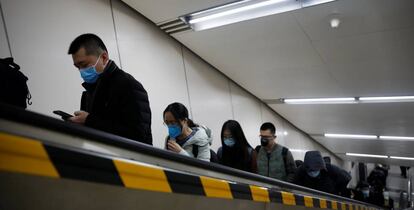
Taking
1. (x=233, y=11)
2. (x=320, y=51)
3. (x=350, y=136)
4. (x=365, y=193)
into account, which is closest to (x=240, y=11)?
(x=233, y=11)

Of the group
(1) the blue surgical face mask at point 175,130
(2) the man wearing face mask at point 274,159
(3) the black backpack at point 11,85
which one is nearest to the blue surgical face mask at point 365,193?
(2) the man wearing face mask at point 274,159

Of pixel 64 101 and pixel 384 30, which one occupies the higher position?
pixel 384 30

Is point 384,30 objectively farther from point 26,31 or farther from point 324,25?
point 26,31

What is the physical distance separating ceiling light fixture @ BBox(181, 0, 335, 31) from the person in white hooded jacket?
1491 mm

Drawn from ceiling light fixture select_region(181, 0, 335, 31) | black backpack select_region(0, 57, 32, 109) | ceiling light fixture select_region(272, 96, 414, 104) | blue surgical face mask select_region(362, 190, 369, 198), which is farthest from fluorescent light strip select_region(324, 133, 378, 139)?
black backpack select_region(0, 57, 32, 109)

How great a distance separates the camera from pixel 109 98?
1.54 meters

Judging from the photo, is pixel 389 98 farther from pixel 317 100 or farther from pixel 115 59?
pixel 115 59

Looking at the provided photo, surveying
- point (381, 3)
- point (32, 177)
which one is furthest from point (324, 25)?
point (32, 177)

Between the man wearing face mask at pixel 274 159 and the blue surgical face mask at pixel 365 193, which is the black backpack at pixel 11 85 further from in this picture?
the blue surgical face mask at pixel 365 193

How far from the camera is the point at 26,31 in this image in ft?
8.35

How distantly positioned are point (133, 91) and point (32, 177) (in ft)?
2.99

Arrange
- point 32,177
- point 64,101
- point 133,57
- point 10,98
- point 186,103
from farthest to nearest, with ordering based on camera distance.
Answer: point 186,103, point 133,57, point 64,101, point 10,98, point 32,177

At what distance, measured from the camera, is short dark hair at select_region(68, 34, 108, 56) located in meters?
1.68

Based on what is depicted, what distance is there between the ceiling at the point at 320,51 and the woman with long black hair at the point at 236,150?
1.37m
